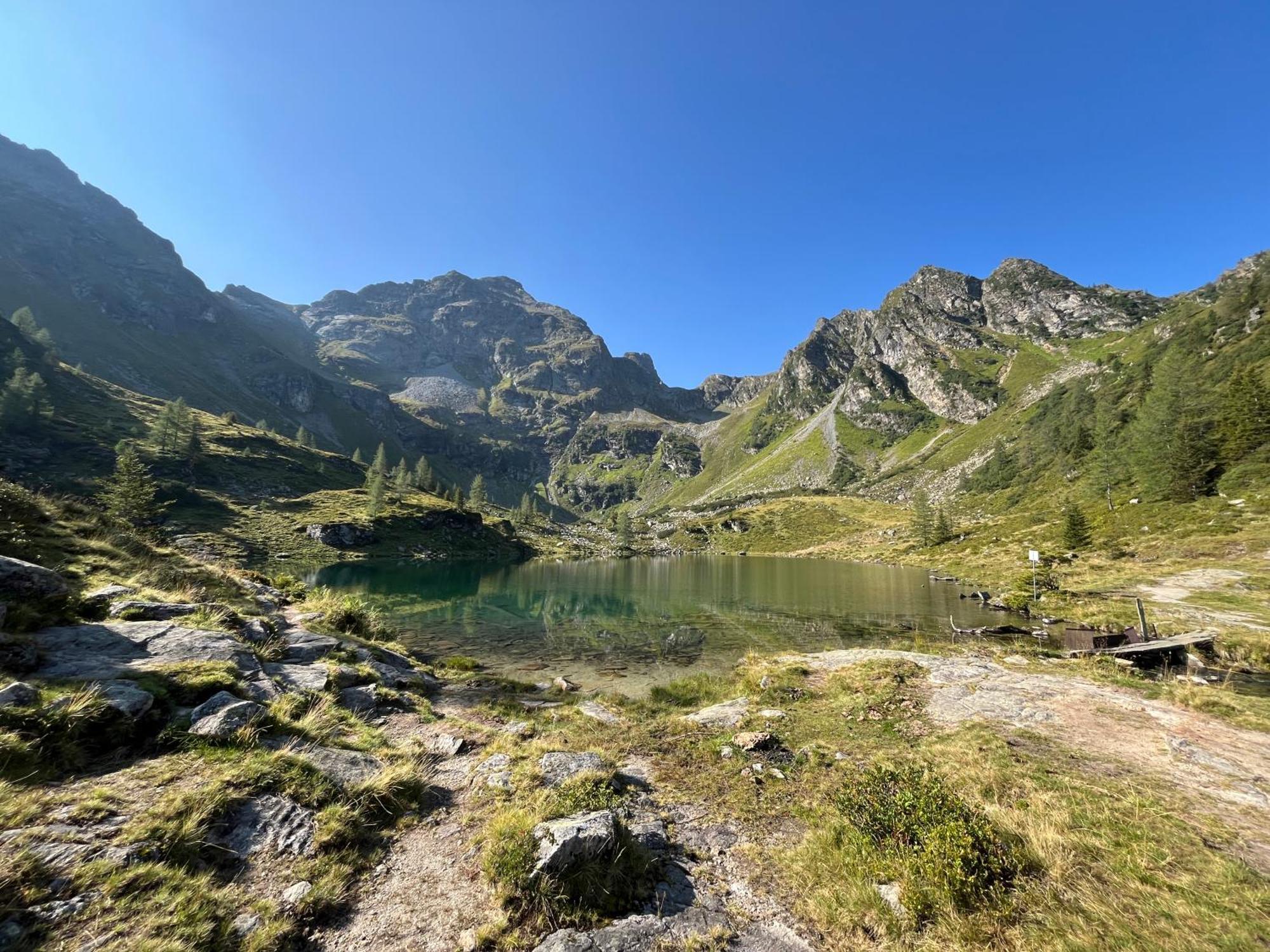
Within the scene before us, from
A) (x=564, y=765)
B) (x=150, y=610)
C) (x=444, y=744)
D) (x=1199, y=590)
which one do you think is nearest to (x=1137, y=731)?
(x=564, y=765)

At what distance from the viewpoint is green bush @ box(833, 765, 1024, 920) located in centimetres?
671

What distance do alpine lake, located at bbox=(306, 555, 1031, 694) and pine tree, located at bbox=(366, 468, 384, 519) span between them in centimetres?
2731

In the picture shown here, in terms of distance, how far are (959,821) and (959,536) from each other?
379ft

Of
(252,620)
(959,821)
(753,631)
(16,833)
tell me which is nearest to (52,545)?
(252,620)

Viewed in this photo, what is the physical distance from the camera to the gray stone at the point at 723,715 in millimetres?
15961

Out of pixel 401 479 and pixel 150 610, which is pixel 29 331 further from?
pixel 150 610

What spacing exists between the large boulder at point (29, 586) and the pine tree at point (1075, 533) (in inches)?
3509

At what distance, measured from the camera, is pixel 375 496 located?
11600cm

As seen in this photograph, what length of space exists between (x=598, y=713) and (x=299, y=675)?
10.5 m

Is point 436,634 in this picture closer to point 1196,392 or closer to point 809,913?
point 809,913

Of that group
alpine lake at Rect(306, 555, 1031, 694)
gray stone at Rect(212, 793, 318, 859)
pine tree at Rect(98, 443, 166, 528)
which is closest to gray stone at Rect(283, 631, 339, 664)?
alpine lake at Rect(306, 555, 1031, 694)

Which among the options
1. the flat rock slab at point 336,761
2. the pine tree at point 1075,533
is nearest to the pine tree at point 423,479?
the flat rock slab at point 336,761

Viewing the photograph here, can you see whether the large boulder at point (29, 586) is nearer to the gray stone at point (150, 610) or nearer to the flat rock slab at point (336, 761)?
the gray stone at point (150, 610)

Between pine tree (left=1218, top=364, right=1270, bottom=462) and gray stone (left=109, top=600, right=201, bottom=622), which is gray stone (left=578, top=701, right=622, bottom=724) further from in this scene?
pine tree (left=1218, top=364, right=1270, bottom=462)
